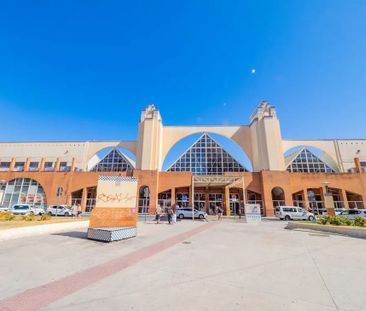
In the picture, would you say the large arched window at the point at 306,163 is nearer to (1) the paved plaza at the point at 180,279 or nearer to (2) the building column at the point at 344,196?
(2) the building column at the point at 344,196

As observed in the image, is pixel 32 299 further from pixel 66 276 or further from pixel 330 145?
pixel 330 145

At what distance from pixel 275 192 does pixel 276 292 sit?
31.9 meters

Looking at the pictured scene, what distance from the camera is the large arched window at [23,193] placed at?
3269 cm

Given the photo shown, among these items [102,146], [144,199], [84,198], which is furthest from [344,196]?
[102,146]

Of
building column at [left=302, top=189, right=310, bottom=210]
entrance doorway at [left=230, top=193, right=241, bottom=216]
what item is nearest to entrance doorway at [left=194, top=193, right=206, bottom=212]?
entrance doorway at [left=230, top=193, right=241, bottom=216]

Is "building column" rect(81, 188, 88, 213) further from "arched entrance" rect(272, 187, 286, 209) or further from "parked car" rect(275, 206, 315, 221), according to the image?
"arched entrance" rect(272, 187, 286, 209)

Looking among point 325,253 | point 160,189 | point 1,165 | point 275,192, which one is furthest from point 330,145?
point 1,165

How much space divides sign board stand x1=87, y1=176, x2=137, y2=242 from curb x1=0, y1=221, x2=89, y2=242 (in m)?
Answer: 3.39

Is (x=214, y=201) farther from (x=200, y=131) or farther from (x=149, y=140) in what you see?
(x=149, y=140)

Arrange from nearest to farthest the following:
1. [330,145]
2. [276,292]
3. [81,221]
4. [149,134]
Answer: [276,292] < [81,221] < [149,134] < [330,145]

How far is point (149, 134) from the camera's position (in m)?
35.6

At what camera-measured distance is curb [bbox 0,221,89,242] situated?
29.0 feet

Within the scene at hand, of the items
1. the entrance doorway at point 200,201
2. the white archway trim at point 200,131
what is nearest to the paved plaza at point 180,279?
the entrance doorway at point 200,201

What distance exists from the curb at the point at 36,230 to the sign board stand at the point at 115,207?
Result: 339 centimetres
